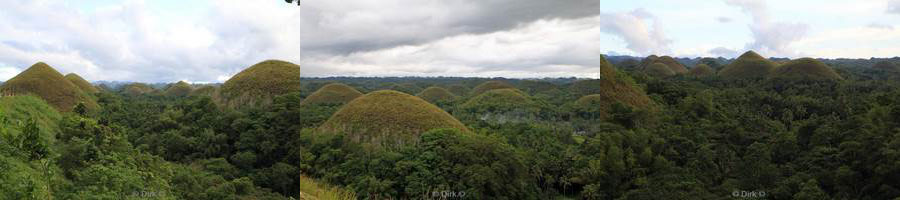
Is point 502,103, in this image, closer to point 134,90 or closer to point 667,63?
point 667,63

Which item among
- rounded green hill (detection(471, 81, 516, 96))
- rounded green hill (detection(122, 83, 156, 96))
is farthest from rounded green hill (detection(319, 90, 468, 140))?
rounded green hill (detection(122, 83, 156, 96))

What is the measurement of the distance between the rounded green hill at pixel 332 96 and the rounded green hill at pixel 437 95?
111 inches

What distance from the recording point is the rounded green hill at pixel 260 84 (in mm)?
22984

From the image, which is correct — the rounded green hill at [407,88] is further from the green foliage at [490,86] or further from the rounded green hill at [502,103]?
the green foliage at [490,86]

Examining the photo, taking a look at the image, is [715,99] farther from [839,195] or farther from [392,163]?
[392,163]

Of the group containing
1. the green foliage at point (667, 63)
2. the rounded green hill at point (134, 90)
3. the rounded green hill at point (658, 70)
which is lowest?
the rounded green hill at point (134, 90)

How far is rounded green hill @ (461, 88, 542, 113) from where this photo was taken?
21375mm

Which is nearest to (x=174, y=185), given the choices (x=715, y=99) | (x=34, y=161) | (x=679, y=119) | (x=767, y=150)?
(x=34, y=161)

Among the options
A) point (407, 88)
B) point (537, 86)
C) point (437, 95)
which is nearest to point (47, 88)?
point (437, 95)

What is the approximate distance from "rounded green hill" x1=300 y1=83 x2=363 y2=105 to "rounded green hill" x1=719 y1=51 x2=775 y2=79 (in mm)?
24724

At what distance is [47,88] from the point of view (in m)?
25.5

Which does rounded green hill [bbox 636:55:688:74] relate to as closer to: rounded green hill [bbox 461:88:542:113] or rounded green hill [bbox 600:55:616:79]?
rounded green hill [bbox 461:88:542:113]

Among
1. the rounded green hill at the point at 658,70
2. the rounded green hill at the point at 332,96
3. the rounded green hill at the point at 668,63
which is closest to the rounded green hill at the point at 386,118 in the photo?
the rounded green hill at the point at 332,96

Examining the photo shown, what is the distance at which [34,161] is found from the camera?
7.82 meters
